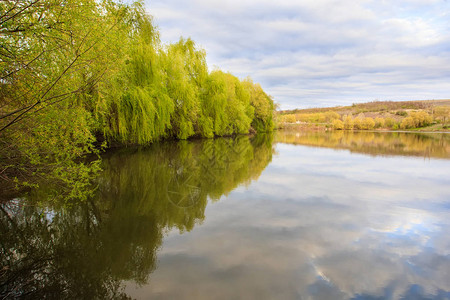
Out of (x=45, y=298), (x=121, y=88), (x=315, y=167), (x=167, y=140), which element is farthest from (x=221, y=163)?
(x=167, y=140)

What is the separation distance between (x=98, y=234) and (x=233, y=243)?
8.63 feet

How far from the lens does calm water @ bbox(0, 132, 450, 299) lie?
357cm

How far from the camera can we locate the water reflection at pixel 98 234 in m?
3.61

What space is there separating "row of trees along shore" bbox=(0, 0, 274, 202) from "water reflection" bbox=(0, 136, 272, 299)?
2.56 feet

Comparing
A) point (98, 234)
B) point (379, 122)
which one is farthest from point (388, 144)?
point (379, 122)

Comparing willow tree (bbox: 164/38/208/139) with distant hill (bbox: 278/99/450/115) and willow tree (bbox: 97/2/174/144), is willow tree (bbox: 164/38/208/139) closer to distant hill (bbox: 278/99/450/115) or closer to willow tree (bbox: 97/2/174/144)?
willow tree (bbox: 97/2/174/144)

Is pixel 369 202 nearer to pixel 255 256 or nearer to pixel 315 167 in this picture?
pixel 255 256

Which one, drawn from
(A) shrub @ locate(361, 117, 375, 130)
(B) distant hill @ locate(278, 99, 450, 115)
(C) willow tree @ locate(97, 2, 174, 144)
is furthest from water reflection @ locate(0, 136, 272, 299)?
(B) distant hill @ locate(278, 99, 450, 115)

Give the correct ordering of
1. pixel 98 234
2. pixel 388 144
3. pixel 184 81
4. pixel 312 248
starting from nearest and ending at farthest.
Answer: pixel 312 248, pixel 98 234, pixel 184 81, pixel 388 144

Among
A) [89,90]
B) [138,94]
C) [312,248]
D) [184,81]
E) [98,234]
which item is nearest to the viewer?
[312,248]

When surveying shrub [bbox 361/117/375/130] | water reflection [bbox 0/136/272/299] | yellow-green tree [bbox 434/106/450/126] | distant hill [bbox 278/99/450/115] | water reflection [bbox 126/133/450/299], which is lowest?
water reflection [bbox 126/133/450/299]

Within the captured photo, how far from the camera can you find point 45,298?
10.8 feet

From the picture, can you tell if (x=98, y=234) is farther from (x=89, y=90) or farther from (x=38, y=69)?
(x=89, y=90)

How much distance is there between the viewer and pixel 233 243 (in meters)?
4.82
